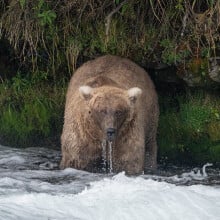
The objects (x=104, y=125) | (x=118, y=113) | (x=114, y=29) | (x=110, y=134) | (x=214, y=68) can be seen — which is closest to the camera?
(x=110, y=134)

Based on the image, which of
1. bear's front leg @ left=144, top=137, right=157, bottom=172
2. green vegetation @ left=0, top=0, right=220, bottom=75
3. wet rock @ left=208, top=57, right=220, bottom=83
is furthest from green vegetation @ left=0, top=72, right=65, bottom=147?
wet rock @ left=208, top=57, right=220, bottom=83

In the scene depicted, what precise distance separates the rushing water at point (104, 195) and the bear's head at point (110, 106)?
20.5 inches

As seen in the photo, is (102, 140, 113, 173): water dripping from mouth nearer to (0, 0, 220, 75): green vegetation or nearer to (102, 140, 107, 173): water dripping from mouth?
(102, 140, 107, 173): water dripping from mouth

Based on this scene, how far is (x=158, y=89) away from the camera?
10883 mm

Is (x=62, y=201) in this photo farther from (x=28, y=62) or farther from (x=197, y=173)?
(x=28, y=62)

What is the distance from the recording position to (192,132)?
10.2 m

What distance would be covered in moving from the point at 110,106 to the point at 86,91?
327 mm

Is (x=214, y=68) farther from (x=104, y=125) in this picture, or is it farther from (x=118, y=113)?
(x=104, y=125)

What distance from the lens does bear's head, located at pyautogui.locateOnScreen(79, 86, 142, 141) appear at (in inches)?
354

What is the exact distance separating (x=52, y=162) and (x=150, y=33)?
1897 mm

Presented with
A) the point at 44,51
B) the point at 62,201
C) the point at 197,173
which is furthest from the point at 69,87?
the point at 62,201

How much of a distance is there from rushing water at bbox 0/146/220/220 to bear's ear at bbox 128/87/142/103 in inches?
33.3

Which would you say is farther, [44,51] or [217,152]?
[44,51]

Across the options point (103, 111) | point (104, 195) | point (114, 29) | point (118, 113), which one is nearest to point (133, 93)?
point (118, 113)
